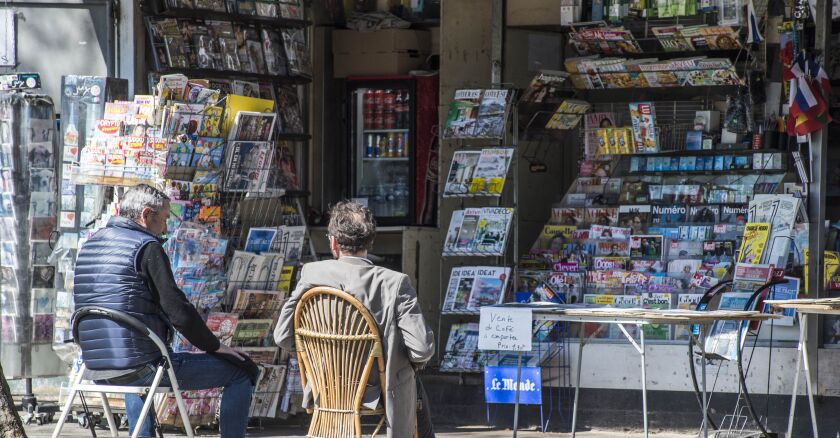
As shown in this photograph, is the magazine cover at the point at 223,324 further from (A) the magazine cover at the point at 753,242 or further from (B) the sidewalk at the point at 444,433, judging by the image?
(A) the magazine cover at the point at 753,242

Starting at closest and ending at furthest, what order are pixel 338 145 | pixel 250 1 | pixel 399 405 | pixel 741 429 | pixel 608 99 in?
pixel 399 405 → pixel 741 429 → pixel 250 1 → pixel 608 99 → pixel 338 145

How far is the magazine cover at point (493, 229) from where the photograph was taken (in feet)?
26.7

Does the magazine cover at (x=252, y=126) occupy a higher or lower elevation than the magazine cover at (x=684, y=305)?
higher

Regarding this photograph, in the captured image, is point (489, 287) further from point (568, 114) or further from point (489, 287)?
point (568, 114)

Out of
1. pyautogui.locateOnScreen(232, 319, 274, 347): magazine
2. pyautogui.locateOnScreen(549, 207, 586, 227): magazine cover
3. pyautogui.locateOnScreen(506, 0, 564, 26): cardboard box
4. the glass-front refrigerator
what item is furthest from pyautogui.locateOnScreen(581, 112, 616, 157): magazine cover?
pyautogui.locateOnScreen(232, 319, 274, 347): magazine

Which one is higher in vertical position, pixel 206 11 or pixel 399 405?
pixel 206 11

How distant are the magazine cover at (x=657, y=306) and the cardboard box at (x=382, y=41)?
3.14 m

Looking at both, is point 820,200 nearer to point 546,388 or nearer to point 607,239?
point 607,239

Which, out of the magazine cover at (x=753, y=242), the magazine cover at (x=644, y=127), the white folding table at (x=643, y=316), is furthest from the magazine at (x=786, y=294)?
the white folding table at (x=643, y=316)

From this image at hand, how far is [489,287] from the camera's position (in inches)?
322

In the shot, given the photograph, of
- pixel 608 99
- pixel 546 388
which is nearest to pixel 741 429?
pixel 546 388

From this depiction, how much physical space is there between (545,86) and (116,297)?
13.4 ft

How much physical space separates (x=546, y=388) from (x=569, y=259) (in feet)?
2.90

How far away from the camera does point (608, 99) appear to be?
8.91 meters
